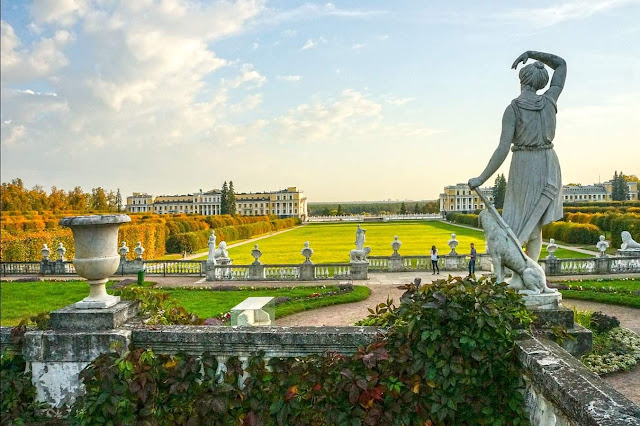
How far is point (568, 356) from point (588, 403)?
86 cm

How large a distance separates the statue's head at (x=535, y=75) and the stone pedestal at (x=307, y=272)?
47.4 feet

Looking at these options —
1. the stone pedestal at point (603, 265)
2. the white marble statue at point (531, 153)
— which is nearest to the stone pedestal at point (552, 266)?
the stone pedestal at point (603, 265)

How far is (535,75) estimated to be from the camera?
4684 millimetres

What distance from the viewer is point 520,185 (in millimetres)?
4926

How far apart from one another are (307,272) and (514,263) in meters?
14.5

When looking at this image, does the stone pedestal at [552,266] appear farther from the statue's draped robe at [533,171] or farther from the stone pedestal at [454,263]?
the statue's draped robe at [533,171]

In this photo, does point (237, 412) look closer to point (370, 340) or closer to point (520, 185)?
point (370, 340)

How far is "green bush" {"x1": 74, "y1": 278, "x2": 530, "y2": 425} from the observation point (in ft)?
11.0

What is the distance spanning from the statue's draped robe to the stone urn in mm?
3996

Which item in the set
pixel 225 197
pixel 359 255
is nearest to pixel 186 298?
pixel 359 255

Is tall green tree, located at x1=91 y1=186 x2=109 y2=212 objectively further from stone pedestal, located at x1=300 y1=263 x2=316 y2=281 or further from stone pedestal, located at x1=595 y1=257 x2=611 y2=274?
stone pedestal, located at x1=595 y1=257 x2=611 y2=274

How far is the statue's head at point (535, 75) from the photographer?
A: 4.68 metres

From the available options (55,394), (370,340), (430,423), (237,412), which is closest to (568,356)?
(430,423)

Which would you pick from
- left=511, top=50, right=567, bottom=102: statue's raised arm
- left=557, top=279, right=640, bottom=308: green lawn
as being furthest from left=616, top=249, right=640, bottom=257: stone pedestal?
left=511, top=50, right=567, bottom=102: statue's raised arm
